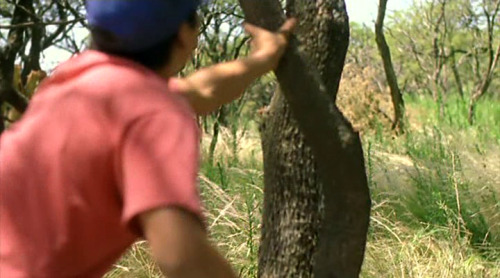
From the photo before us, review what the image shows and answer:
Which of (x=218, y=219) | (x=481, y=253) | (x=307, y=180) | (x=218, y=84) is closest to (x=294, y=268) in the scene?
(x=307, y=180)

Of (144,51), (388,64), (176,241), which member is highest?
(144,51)

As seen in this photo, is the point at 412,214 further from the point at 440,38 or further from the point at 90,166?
the point at 440,38

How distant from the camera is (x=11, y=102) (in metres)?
5.40

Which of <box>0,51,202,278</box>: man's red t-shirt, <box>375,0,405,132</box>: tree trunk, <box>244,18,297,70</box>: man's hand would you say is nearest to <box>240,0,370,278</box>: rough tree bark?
<box>244,18,297,70</box>: man's hand

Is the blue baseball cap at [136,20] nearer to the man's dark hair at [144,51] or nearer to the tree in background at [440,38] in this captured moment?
the man's dark hair at [144,51]

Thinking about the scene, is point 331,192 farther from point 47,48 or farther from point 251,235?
point 47,48

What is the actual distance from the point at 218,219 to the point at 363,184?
2.72 metres

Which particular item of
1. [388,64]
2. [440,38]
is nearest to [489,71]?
[388,64]

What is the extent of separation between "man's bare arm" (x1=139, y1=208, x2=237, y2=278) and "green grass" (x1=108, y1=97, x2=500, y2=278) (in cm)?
308

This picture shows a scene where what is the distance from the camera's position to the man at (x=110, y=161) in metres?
1.31

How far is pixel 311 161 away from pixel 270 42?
753mm

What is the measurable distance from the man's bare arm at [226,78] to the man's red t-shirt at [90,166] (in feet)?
1.80

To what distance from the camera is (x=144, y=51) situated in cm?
148

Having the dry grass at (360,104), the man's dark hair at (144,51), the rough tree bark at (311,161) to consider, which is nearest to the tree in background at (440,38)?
the dry grass at (360,104)
